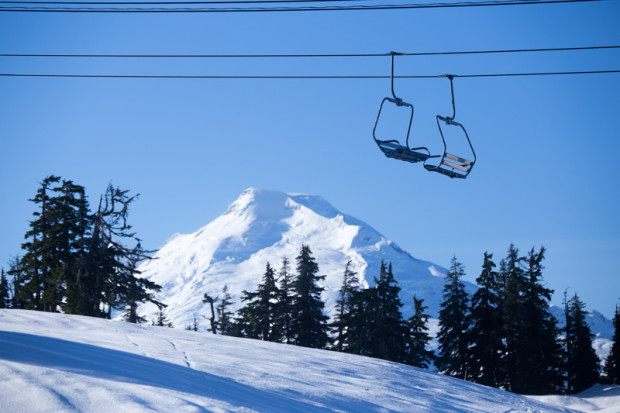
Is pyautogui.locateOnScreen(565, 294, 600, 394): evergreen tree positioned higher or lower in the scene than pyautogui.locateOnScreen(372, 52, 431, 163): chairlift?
lower

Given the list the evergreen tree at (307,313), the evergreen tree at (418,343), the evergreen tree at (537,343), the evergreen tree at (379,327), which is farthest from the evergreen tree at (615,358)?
the evergreen tree at (307,313)

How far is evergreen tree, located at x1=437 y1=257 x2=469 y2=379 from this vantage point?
5028 cm

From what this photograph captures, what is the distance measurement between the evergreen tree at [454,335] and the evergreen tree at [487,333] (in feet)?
2.54

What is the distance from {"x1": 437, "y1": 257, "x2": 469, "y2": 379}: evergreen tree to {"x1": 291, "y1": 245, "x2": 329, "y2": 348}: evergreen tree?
Answer: 10217mm

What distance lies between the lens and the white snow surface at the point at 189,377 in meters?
11.7

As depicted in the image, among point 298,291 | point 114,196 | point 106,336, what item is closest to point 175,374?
point 106,336

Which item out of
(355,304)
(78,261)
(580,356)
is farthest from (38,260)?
(580,356)

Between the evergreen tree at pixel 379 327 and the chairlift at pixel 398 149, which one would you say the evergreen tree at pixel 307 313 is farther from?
the chairlift at pixel 398 149

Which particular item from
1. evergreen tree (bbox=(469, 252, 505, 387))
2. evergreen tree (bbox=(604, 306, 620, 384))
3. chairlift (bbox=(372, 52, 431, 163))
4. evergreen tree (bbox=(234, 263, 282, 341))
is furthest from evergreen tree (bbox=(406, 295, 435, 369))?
chairlift (bbox=(372, 52, 431, 163))

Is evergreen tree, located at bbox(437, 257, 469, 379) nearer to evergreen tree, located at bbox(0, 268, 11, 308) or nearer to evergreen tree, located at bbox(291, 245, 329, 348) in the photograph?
evergreen tree, located at bbox(291, 245, 329, 348)

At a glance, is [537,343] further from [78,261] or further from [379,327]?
[78,261]

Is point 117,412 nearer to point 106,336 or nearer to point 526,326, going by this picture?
point 106,336

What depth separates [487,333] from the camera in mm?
48531

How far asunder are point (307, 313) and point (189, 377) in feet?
115
